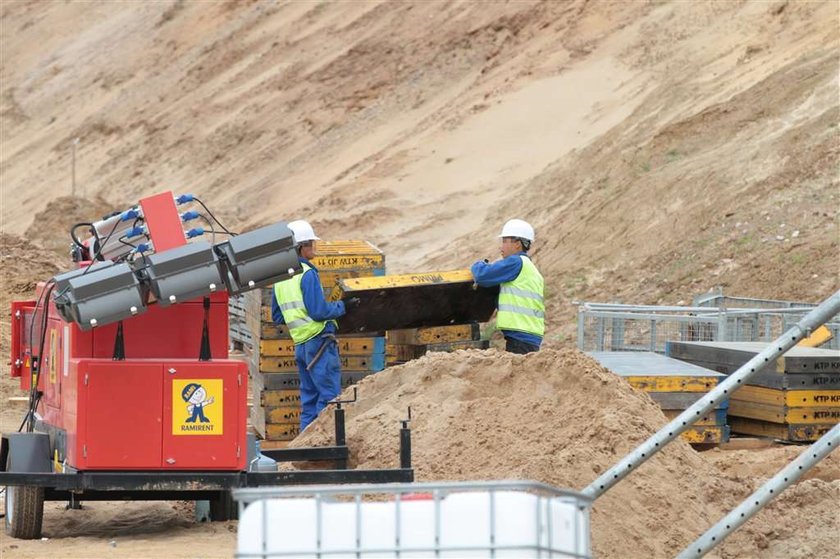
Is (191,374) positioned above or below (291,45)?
below

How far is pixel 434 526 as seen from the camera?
565cm

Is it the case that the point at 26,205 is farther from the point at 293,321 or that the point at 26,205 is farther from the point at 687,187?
the point at 293,321

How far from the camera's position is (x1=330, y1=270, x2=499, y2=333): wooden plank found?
13.5 m

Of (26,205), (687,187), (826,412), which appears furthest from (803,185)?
(26,205)

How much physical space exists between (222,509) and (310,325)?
272 centimetres

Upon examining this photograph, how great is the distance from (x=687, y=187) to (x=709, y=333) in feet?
24.2

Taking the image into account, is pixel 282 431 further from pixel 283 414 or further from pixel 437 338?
pixel 437 338

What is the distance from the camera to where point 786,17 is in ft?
92.5

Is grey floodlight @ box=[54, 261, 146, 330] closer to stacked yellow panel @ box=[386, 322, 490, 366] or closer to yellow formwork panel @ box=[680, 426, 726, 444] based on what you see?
yellow formwork panel @ box=[680, 426, 726, 444]

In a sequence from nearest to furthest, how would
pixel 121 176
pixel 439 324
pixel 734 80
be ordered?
1. pixel 439 324
2. pixel 734 80
3. pixel 121 176

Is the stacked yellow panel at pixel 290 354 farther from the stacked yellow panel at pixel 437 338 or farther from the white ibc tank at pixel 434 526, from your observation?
the white ibc tank at pixel 434 526

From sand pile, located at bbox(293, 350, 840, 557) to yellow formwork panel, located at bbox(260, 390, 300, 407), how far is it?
8.30 feet

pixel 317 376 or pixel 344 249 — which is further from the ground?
pixel 344 249

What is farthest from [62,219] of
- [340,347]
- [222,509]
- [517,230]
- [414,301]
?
[222,509]
